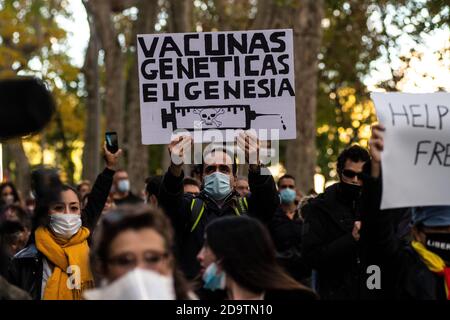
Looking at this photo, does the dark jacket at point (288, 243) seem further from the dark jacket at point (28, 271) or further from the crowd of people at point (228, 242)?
the dark jacket at point (28, 271)

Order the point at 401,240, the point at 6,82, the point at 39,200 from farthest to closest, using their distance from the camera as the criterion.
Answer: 1. the point at 401,240
2. the point at 39,200
3. the point at 6,82

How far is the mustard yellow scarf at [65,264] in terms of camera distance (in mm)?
7020

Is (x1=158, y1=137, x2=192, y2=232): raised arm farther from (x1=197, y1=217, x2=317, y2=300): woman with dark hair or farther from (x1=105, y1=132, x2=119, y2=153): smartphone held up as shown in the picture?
(x1=197, y1=217, x2=317, y2=300): woman with dark hair

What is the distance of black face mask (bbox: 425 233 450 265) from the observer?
587 cm

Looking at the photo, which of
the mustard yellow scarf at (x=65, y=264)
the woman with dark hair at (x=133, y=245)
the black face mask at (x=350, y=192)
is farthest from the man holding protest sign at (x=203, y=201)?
the woman with dark hair at (x=133, y=245)

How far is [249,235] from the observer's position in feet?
17.0

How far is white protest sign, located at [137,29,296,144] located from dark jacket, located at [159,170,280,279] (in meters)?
0.77

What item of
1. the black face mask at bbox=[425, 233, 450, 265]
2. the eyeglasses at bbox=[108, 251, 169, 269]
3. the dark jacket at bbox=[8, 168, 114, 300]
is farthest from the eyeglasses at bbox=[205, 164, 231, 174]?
the eyeglasses at bbox=[108, 251, 169, 269]

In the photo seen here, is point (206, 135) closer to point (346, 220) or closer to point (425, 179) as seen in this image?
point (346, 220)

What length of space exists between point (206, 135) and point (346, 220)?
3.84 feet

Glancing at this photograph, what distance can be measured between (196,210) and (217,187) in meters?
0.26

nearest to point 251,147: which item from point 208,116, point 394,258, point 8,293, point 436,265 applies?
point 208,116

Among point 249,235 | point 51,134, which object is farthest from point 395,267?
point 51,134

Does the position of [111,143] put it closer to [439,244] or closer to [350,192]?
[350,192]
